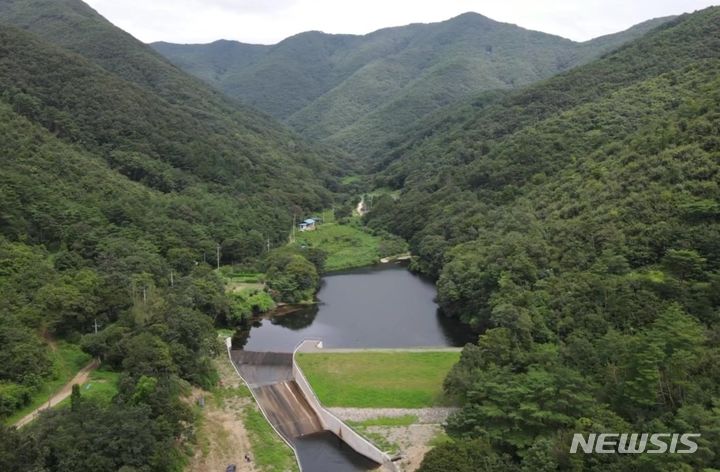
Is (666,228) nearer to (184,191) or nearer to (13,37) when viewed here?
(184,191)

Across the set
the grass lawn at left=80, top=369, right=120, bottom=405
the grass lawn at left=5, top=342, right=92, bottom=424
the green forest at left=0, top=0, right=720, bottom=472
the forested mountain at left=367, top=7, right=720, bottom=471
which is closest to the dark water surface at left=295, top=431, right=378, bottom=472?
the green forest at left=0, top=0, right=720, bottom=472

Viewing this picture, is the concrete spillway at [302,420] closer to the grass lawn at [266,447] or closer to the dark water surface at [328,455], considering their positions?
the dark water surface at [328,455]

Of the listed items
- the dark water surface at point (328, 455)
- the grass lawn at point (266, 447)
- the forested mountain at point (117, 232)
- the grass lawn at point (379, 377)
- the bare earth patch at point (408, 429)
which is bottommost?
the dark water surface at point (328, 455)

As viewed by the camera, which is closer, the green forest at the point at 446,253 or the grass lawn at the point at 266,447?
the green forest at the point at 446,253

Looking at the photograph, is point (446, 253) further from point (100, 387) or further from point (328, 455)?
point (100, 387)

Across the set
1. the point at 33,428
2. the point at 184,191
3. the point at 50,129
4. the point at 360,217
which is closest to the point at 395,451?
the point at 33,428

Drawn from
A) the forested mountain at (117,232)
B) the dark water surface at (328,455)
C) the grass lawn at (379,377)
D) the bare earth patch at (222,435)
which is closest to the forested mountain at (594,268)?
the grass lawn at (379,377)

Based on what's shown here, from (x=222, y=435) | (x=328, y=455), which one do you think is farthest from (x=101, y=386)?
(x=328, y=455)
